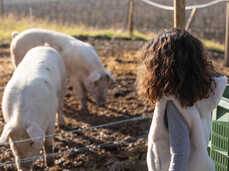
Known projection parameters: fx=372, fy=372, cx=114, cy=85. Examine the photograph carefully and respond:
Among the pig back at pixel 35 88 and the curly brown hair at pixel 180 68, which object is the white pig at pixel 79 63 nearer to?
the pig back at pixel 35 88

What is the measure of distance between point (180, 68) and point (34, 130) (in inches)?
95.6

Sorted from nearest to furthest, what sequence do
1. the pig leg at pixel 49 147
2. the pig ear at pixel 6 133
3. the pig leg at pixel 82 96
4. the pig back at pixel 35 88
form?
the pig ear at pixel 6 133
the pig back at pixel 35 88
the pig leg at pixel 49 147
the pig leg at pixel 82 96

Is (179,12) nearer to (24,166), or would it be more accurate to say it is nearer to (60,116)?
(24,166)

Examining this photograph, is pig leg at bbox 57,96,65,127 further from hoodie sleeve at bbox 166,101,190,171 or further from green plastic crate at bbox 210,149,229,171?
hoodie sleeve at bbox 166,101,190,171

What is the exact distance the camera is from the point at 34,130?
4098 millimetres

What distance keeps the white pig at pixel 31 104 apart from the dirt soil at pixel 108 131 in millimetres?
496

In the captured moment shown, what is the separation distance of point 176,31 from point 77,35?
11259mm

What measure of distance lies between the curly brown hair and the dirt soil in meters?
0.47

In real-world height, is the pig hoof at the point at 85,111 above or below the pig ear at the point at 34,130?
below

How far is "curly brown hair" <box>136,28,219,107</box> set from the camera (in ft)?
6.94

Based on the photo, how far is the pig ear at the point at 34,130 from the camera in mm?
4055

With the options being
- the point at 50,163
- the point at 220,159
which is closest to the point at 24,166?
the point at 50,163

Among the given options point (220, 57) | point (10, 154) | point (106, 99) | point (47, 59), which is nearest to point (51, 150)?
point (10, 154)

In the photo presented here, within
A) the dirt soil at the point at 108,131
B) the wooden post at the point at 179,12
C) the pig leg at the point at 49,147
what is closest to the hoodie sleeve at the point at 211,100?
the dirt soil at the point at 108,131
